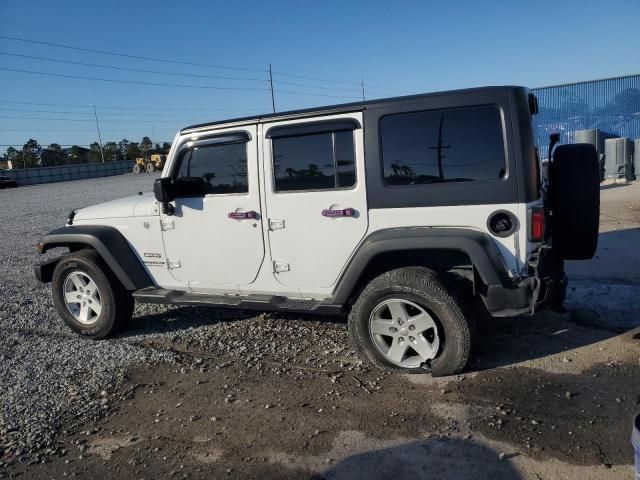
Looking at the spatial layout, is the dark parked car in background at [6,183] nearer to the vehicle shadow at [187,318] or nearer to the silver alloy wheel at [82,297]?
the vehicle shadow at [187,318]

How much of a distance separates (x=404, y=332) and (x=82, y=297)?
333 centimetres

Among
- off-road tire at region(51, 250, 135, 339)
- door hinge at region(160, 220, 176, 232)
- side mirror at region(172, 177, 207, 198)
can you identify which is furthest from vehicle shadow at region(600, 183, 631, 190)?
off-road tire at region(51, 250, 135, 339)

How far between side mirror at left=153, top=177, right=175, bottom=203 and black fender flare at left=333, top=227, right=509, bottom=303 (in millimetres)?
1746

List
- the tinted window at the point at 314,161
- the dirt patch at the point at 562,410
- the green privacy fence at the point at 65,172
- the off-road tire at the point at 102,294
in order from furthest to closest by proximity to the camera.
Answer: the green privacy fence at the point at 65,172 → the off-road tire at the point at 102,294 → the tinted window at the point at 314,161 → the dirt patch at the point at 562,410

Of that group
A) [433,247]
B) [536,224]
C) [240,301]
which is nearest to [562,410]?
[536,224]

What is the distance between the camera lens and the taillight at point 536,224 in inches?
142

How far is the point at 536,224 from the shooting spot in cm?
363

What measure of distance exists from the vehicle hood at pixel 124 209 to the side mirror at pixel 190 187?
0.39 metres

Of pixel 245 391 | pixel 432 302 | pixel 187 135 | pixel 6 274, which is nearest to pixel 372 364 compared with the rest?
pixel 432 302

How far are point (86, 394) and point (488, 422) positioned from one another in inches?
117

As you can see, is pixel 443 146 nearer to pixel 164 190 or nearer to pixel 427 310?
pixel 427 310

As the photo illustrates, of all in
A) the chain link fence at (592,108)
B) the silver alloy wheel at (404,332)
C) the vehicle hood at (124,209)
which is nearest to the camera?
the silver alloy wheel at (404,332)

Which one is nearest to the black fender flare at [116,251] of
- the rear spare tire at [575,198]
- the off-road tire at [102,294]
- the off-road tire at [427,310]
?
the off-road tire at [102,294]

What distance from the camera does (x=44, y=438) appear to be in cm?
350
